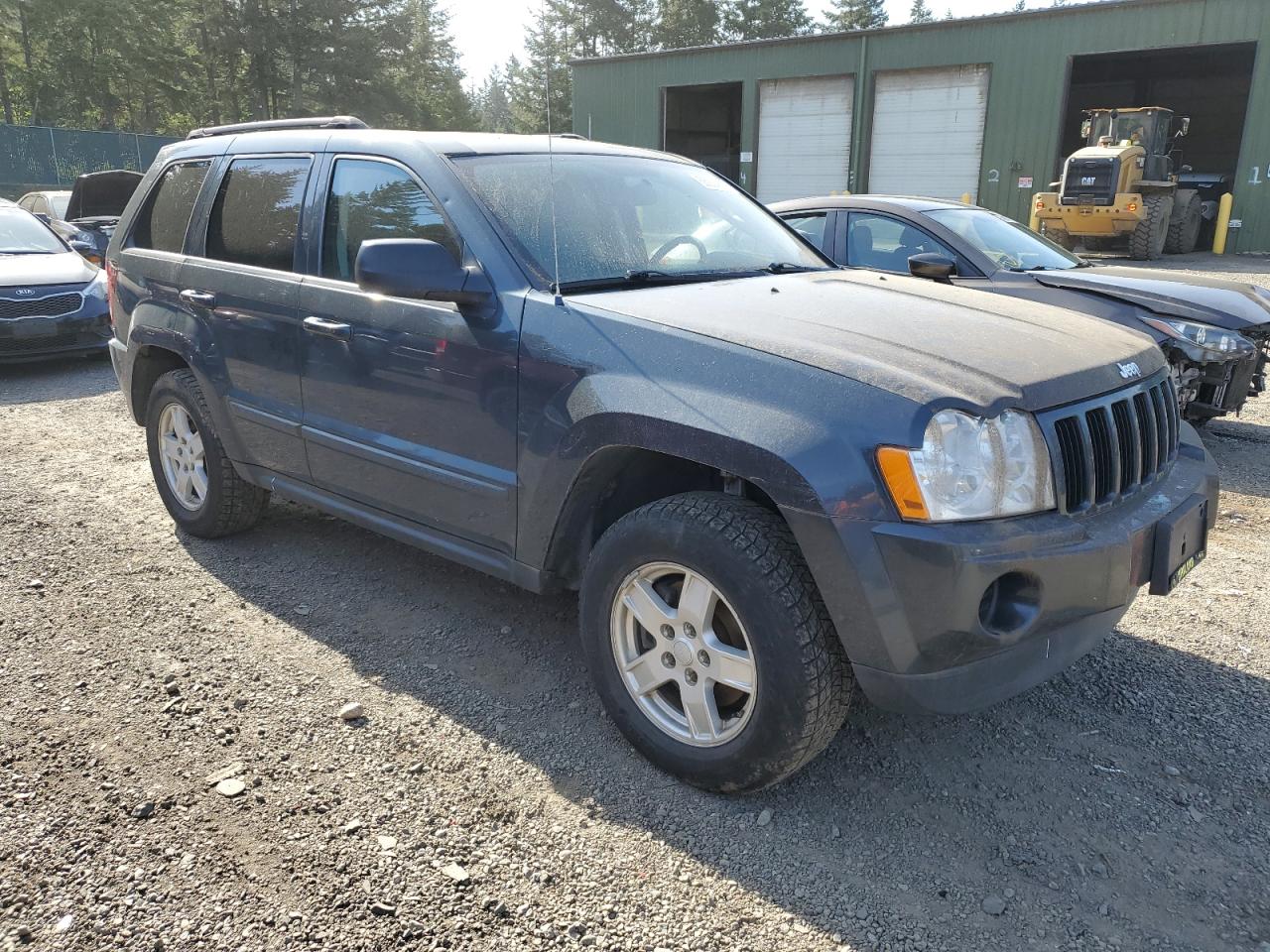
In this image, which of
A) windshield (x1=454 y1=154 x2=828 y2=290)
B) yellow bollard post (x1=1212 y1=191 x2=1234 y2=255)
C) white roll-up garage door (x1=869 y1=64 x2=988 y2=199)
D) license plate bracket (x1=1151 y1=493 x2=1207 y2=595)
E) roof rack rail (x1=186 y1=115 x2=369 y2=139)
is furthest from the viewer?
white roll-up garage door (x1=869 y1=64 x2=988 y2=199)

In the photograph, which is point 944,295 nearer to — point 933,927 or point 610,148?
point 610,148

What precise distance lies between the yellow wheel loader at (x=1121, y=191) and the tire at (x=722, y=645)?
57.0 ft

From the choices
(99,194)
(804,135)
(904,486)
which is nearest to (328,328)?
(904,486)

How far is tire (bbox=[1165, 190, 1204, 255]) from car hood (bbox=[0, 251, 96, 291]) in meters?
20.8

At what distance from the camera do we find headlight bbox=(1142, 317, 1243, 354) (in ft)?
19.1

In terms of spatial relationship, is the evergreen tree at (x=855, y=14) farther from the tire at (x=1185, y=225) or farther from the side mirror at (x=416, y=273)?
the side mirror at (x=416, y=273)

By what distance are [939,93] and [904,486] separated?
24.8 metres

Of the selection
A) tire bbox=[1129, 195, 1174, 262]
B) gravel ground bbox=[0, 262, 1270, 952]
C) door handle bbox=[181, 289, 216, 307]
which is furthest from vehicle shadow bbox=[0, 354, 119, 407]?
tire bbox=[1129, 195, 1174, 262]

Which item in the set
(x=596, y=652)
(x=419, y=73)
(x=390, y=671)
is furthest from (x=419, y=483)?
(x=419, y=73)

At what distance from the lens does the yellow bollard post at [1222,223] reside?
70.6ft

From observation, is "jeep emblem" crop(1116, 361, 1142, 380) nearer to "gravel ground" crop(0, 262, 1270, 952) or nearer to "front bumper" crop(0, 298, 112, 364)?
"gravel ground" crop(0, 262, 1270, 952)

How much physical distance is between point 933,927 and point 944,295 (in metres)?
2.06

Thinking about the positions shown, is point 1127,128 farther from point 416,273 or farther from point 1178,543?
point 416,273

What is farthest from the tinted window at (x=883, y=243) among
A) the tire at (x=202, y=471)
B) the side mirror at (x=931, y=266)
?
the tire at (x=202, y=471)
